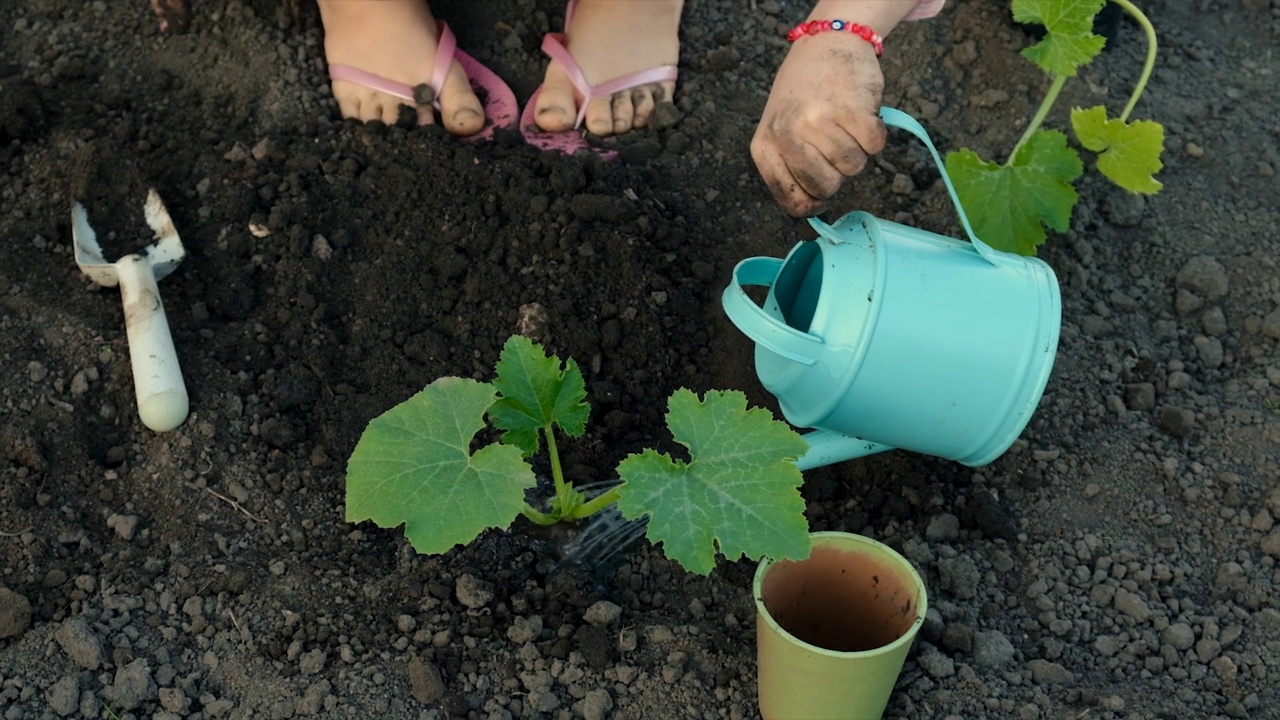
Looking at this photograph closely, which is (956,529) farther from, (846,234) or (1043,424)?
(846,234)

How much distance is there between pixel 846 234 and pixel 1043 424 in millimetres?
633

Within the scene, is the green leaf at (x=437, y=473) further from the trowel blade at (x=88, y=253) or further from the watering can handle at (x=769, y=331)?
the trowel blade at (x=88, y=253)

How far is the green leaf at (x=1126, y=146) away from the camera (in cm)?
233

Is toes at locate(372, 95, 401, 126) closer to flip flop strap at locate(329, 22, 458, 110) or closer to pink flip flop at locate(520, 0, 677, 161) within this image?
flip flop strap at locate(329, 22, 458, 110)

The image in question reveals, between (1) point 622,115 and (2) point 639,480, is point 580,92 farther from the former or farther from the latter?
(2) point 639,480

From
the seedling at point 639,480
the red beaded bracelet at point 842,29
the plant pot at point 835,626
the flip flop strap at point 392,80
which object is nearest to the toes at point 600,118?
the flip flop strap at point 392,80

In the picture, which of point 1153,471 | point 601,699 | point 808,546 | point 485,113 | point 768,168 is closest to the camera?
point 808,546

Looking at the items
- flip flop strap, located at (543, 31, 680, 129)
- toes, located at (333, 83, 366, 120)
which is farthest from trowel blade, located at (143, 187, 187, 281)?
flip flop strap, located at (543, 31, 680, 129)

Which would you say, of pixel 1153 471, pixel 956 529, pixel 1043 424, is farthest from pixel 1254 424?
pixel 956 529

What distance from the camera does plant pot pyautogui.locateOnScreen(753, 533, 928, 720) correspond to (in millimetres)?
1664

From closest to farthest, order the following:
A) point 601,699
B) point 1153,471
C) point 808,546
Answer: point 808,546
point 601,699
point 1153,471

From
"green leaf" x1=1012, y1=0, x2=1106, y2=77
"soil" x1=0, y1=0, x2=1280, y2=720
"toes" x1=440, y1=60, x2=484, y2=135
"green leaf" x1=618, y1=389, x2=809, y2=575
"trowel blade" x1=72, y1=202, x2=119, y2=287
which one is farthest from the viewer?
"toes" x1=440, y1=60, x2=484, y2=135

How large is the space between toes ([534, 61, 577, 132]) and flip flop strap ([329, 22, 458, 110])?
0.20 m

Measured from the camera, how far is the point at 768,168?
2008 mm
